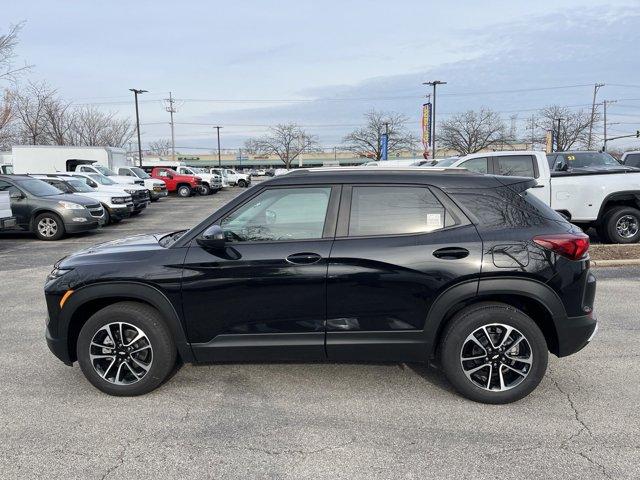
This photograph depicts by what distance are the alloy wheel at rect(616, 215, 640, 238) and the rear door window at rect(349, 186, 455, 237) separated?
792 centimetres

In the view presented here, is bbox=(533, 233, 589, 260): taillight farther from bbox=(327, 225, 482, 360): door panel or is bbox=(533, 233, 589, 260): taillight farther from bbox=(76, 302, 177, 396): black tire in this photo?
bbox=(76, 302, 177, 396): black tire

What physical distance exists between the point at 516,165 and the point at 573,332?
6.85 m

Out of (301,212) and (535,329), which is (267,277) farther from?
(535,329)

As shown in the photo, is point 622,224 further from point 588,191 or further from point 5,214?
point 5,214

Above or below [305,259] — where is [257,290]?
below

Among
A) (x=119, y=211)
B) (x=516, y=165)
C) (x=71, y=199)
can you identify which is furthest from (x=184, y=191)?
(x=516, y=165)

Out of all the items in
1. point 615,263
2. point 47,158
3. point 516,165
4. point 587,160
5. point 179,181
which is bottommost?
point 615,263

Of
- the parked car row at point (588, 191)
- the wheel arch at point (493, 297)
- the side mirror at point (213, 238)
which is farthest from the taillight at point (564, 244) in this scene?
the parked car row at point (588, 191)

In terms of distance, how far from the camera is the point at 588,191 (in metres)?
9.49

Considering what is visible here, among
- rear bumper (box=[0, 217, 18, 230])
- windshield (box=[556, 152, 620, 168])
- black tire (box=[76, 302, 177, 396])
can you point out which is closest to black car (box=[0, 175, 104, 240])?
rear bumper (box=[0, 217, 18, 230])

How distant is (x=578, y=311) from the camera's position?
11.4 ft

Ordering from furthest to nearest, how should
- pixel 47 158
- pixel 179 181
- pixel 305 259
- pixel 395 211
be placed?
pixel 179 181 → pixel 47 158 → pixel 395 211 → pixel 305 259

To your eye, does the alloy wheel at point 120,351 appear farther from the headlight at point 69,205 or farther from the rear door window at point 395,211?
the headlight at point 69,205

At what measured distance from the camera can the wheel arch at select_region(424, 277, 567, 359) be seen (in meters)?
3.40
